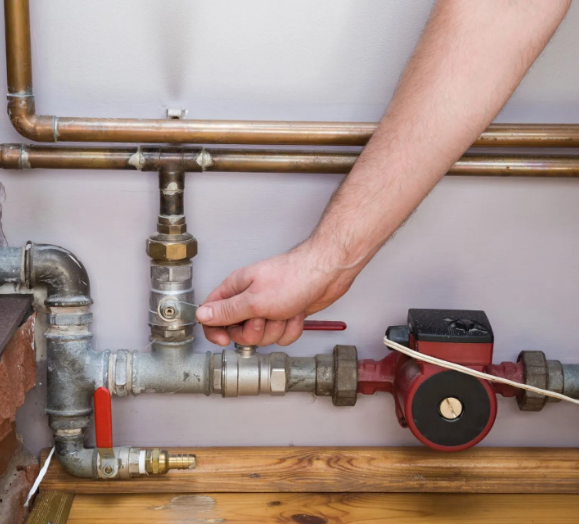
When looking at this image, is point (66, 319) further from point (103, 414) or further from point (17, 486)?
point (17, 486)

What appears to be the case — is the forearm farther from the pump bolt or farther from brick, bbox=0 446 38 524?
brick, bbox=0 446 38 524

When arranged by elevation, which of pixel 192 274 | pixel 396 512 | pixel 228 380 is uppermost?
pixel 192 274

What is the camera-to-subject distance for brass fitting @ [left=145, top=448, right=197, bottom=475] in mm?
818

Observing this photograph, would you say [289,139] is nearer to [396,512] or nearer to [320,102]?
[320,102]

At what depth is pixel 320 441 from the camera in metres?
0.93

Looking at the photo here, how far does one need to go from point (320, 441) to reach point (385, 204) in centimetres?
41

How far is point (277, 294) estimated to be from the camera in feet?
2.30

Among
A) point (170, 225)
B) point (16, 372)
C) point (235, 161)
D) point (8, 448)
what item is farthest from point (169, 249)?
point (8, 448)

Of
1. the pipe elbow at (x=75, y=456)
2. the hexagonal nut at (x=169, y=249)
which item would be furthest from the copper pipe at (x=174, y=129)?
the pipe elbow at (x=75, y=456)

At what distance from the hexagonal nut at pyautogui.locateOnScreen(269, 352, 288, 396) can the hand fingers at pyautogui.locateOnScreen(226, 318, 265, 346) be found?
71 mm

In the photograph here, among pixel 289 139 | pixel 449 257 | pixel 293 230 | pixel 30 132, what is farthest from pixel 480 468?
pixel 30 132

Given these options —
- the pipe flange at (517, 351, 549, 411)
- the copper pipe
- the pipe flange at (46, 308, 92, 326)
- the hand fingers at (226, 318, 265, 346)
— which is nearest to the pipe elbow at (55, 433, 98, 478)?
the pipe flange at (46, 308, 92, 326)

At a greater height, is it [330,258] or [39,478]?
[330,258]

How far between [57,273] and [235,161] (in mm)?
256
